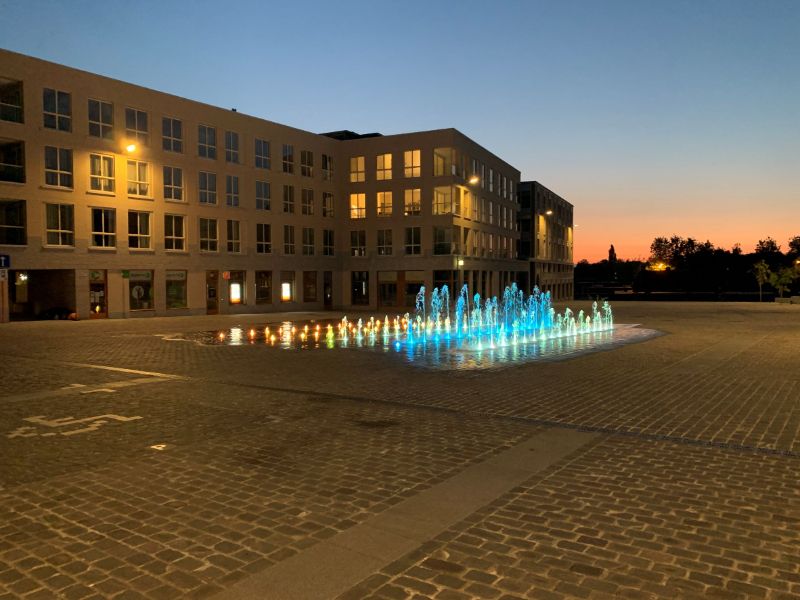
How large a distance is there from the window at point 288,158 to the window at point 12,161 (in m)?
18.7

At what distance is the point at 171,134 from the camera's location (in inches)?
1517

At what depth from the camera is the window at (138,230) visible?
36.2 m

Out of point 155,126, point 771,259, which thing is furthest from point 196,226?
point 771,259

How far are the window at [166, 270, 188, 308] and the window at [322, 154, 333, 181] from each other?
1607 cm

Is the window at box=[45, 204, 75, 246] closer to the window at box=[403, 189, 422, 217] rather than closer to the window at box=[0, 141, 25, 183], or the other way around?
the window at box=[0, 141, 25, 183]

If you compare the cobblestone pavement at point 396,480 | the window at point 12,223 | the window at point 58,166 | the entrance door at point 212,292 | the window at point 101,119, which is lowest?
the cobblestone pavement at point 396,480

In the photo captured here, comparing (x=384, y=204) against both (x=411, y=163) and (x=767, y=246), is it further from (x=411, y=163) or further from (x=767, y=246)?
(x=767, y=246)

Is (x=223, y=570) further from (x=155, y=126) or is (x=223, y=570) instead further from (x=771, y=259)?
(x=771, y=259)

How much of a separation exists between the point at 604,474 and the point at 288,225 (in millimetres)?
42515

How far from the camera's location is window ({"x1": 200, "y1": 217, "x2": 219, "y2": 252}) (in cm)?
4066

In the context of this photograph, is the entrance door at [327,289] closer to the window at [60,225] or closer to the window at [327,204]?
the window at [327,204]

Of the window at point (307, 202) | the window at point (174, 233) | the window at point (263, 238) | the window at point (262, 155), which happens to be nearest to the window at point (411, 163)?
the window at point (307, 202)

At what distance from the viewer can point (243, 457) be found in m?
7.34

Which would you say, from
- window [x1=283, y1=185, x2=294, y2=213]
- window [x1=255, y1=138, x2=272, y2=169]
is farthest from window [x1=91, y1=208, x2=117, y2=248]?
window [x1=283, y1=185, x2=294, y2=213]
